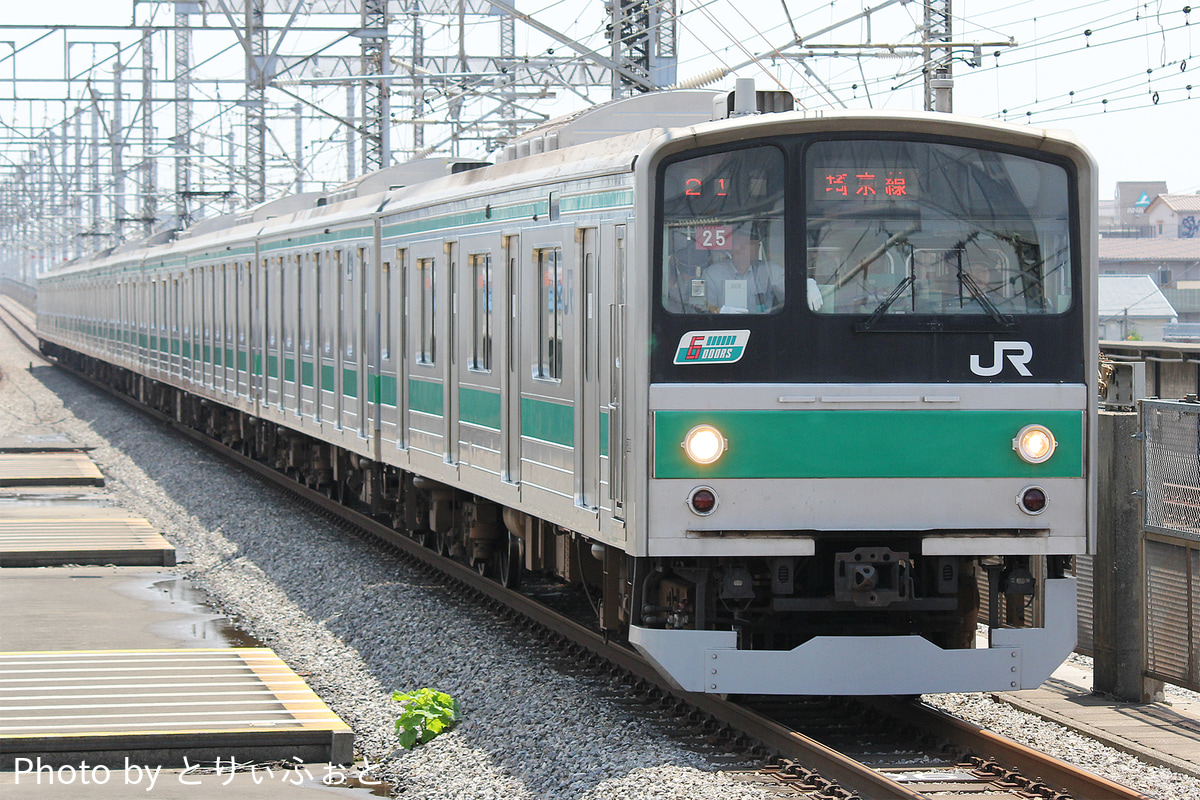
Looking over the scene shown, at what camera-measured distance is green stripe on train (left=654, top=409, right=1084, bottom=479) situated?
274 inches

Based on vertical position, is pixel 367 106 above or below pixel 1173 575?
above

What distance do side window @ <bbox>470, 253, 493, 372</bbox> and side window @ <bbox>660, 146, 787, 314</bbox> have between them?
9.25 feet

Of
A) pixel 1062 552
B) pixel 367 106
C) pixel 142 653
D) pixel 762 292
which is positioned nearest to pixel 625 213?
pixel 762 292

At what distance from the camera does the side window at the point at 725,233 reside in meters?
7.04

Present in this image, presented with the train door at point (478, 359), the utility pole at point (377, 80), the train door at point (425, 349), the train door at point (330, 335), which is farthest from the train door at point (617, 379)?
the utility pole at point (377, 80)

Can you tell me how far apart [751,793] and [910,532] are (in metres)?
1.52

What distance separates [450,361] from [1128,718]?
497 cm

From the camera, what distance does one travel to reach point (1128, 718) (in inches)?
304

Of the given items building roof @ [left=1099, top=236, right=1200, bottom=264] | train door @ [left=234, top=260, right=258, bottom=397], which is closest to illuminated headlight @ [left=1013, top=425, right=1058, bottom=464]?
train door @ [left=234, top=260, right=258, bottom=397]

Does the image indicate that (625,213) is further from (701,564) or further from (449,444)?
(449,444)

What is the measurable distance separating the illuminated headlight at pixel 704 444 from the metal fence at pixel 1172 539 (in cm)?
233

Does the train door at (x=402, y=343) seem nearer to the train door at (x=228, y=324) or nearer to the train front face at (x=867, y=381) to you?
the train front face at (x=867, y=381)

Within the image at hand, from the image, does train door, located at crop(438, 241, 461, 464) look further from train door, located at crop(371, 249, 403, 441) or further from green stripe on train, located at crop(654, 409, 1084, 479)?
green stripe on train, located at crop(654, 409, 1084, 479)

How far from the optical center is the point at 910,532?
721cm
